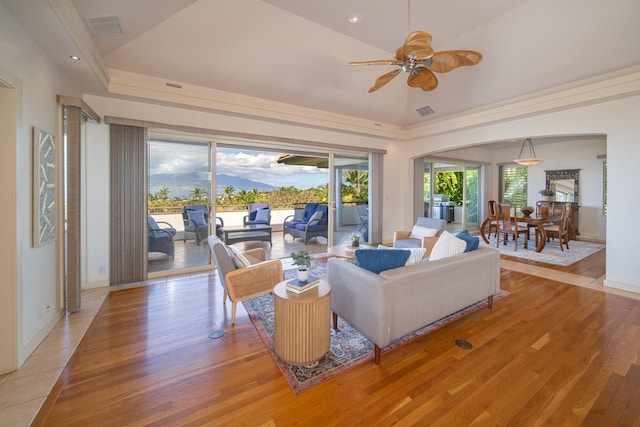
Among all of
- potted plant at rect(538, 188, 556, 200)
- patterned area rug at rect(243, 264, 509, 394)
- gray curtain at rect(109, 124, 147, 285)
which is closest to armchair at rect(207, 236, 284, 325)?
patterned area rug at rect(243, 264, 509, 394)

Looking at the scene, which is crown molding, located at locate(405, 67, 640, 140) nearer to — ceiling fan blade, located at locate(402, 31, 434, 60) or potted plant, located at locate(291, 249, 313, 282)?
ceiling fan blade, located at locate(402, 31, 434, 60)

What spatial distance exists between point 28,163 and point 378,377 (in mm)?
3293

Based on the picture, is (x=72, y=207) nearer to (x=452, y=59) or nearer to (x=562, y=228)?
(x=452, y=59)

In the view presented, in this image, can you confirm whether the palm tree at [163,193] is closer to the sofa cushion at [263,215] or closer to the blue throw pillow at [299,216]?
the sofa cushion at [263,215]

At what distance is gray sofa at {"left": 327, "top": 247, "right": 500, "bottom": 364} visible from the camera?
6.64 feet

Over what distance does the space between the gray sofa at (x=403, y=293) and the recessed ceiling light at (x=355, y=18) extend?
9.68 feet

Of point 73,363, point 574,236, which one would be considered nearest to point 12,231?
point 73,363

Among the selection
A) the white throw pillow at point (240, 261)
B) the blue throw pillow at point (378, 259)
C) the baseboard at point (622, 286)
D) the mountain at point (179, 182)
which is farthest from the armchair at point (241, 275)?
the baseboard at point (622, 286)

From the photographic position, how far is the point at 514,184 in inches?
361

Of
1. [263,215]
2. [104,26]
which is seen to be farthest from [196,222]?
[263,215]

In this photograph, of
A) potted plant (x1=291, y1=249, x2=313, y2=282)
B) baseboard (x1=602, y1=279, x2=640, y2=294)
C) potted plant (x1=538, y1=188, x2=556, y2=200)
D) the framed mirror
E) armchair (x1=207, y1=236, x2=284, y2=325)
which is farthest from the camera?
potted plant (x1=538, y1=188, x2=556, y2=200)

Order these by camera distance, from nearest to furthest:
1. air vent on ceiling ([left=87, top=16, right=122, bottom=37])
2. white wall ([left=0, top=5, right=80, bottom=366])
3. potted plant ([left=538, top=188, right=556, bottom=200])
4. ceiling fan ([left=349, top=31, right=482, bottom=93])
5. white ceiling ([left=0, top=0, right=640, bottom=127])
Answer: white wall ([left=0, top=5, right=80, bottom=366]) → ceiling fan ([left=349, top=31, right=482, bottom=93]) → air vent on ceiling ([left=87, top=16, right=122, bottom=37]) → white ceiling ([left=0, top=0, right=640, bottom=127]) → potted plant ([left=538, top=188, right=556, bottom=200])

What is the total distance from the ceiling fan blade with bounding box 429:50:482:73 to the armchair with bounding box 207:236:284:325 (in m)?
2.62

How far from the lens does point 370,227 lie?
20.8 ft
